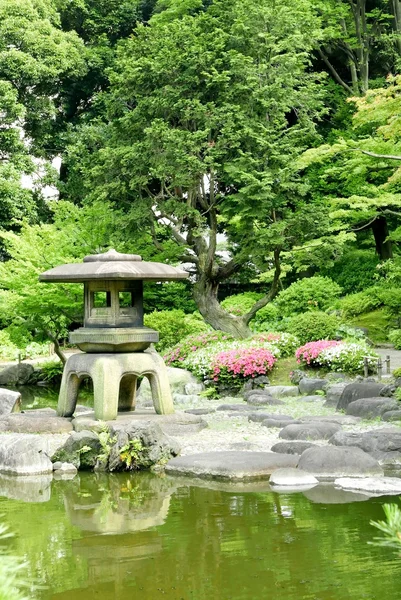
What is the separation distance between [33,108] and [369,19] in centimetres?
1219

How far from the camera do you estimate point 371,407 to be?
11266 millimetres

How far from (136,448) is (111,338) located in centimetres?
224

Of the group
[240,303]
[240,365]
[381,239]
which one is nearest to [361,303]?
[240,303]

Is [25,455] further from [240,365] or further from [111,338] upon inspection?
[240,365]

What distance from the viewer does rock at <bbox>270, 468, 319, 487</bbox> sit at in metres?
7.64

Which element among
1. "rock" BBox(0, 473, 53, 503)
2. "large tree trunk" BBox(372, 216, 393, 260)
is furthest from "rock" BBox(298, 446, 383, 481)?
"large tree trunk" BBox(372, 216, 393, 260)

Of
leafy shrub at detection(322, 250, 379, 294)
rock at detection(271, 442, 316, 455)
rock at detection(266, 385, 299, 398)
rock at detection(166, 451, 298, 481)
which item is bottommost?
rock at detection(166, 451, 298, 481)

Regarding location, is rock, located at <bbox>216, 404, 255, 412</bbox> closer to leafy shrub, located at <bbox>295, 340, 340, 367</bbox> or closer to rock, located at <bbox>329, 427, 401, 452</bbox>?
leafy shrub, located at <bbox>295, 340, 340, 367</bbox>

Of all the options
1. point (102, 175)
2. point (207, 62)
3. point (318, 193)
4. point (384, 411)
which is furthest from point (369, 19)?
point (384, 411)

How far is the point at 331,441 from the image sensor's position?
29.7 feet

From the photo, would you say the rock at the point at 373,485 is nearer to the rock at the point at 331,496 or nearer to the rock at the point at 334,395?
the rock at the point at 331,496

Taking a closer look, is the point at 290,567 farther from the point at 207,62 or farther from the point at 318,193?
the point at 318,193

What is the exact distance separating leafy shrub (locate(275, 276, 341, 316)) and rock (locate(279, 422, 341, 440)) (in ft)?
37.4

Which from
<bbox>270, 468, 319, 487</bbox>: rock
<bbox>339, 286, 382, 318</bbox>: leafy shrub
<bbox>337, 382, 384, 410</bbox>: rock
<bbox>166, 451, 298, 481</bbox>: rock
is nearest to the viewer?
<bbox>270, 468, 319, 487</bbox>: rock
